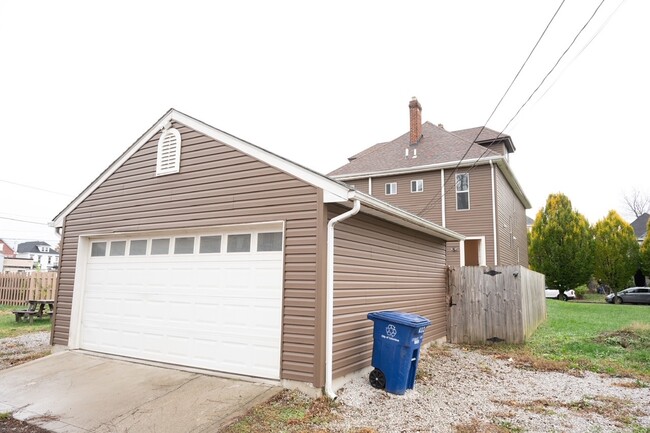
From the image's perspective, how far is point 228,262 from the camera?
247 inches

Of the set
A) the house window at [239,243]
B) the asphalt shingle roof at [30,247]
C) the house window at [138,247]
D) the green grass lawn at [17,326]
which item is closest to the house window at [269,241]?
the house window at [239,243]

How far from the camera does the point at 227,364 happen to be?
235 inches

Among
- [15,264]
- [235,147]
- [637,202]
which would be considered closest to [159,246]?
[235,147]

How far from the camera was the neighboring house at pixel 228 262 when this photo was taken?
5.46 meters

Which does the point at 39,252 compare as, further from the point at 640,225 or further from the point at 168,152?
the point at 640,225

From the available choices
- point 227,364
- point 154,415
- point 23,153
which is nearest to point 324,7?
point 227,364

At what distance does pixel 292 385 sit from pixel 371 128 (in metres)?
19.6

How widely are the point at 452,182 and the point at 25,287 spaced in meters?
19.2

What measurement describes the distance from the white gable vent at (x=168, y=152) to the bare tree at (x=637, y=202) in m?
49.4

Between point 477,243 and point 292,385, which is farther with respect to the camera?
point 477,243

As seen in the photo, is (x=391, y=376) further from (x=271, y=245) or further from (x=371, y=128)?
(x=371, y=128)

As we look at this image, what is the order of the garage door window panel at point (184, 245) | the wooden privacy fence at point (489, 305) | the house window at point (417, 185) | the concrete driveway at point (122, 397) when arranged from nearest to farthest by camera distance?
the concrete driveway at point (122, 397) → the garage door window panel at point (184, 245) → the wooden privacy fence at point (489, 305) → the house window at point (417, 185)

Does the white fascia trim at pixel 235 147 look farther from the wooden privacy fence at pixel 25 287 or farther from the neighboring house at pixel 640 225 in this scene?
the neighboring house at pixel 640 225

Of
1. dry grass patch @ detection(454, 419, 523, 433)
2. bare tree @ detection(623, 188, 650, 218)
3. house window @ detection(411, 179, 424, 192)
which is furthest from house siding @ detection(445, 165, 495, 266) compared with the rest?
bare tree @ detection(623, 188, 650, 218)
